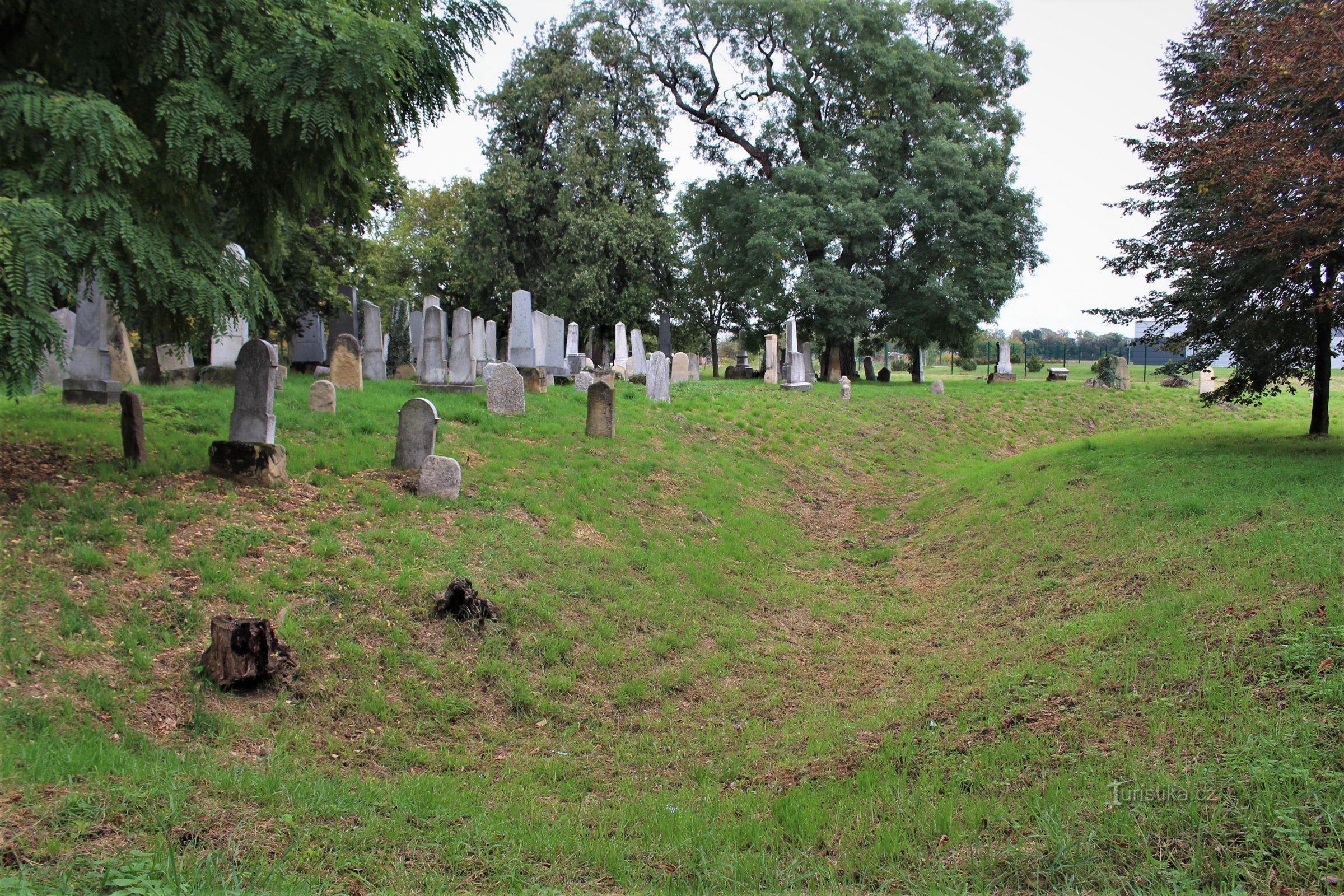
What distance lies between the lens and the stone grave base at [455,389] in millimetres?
15991

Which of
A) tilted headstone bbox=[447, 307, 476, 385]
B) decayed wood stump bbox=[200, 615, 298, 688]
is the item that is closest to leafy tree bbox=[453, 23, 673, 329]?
tilted headstone bbox=[447, 307, 476, 385]

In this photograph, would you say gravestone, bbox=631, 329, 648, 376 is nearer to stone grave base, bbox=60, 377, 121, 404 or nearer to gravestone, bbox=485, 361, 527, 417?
gravestone, bbox=485, 361, 527, 417

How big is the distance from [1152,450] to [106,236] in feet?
49.9

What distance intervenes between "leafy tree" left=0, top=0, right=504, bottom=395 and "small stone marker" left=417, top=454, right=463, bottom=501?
7.89ft

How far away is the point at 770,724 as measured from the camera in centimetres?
646

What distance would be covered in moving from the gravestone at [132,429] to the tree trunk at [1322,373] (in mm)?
14989

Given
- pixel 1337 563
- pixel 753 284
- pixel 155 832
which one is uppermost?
pixel 753 284

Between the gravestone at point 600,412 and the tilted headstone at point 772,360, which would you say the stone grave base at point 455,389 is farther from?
the tilted headstone at point 772,360

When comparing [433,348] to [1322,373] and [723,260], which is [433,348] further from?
[723,260]

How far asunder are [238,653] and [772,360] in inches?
1113

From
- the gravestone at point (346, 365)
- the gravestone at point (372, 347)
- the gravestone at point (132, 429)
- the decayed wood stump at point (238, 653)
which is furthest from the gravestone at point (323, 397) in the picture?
the decayed wood stump at point (238, 653)

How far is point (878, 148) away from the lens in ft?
114

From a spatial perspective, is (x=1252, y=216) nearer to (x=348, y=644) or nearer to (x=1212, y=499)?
(x=1212, y=499)

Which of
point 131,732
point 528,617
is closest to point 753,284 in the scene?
point 528,617
